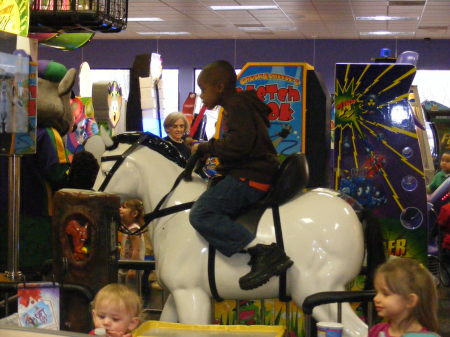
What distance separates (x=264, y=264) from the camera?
3.68 metres

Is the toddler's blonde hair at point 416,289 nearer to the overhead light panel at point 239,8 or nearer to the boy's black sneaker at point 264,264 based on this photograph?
the boy's black sneaker at point 264,264

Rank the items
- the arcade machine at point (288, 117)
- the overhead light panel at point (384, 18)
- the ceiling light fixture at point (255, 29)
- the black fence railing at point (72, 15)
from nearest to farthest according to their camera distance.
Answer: the black fence railing at point (72, 15)
the arcade machine at point (288, 117)
the overhead light panel at point (384, 18)
the ceiling light fixture at point (255, 29)

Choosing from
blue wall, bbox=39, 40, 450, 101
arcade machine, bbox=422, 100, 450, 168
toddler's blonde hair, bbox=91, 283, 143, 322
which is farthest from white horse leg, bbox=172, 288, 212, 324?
blue wall, bbox=39, 40, 450, 101

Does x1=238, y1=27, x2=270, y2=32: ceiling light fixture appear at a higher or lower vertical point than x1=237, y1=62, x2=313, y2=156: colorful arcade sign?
higher

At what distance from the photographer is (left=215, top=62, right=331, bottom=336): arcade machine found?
17.2ft

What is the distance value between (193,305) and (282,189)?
0.70 m

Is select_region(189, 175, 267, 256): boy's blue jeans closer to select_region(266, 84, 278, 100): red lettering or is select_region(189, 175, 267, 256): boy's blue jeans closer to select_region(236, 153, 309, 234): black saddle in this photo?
select_region(236, 153, 309, 234): black saddle

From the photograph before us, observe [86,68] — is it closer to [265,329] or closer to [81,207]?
[81,207]

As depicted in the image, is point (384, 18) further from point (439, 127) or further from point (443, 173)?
point (443, 173)

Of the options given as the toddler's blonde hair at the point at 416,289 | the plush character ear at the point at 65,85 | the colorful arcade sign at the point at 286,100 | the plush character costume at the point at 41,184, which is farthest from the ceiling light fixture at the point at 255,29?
the toddler's blonde hair at the point at 416,289

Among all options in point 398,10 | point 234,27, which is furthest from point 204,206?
point 234,27

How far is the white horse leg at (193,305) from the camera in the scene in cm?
373

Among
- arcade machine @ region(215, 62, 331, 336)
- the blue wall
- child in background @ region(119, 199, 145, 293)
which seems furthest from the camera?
the blue wall

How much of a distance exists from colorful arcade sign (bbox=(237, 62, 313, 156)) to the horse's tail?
1.47m
